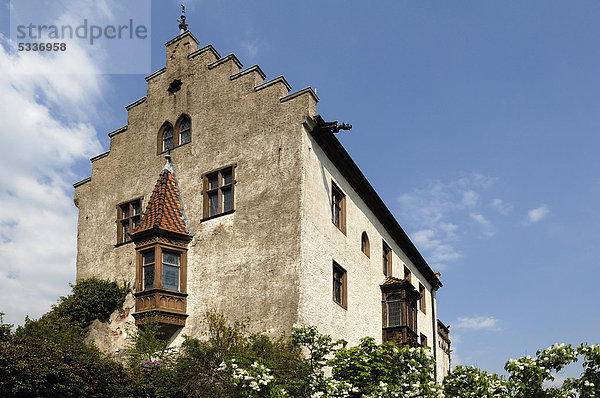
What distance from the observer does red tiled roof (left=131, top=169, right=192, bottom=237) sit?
22641 millimetres

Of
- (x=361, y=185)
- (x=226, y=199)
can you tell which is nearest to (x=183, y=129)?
(x=226, y=199)

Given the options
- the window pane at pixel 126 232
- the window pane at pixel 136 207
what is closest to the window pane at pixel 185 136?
the window pane at pixel 136 207

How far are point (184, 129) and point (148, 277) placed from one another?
6.21 metres

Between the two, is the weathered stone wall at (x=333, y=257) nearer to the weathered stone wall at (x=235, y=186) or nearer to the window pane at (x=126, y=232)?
the weathered stone wall at (x=235, y=186)

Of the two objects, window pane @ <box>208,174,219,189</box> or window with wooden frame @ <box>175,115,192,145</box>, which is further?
window with wooden frame @ <box>175,115,192,145</box>

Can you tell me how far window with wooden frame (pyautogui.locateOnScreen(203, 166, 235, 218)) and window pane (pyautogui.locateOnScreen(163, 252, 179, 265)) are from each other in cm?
179

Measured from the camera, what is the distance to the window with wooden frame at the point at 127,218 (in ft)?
83.0

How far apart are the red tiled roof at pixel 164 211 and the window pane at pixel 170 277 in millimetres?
1301

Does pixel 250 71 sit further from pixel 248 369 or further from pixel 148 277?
pixel 248 369

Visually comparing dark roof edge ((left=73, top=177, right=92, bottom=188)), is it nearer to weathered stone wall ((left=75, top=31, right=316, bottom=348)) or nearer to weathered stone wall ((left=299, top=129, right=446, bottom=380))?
weathered stone wall ((left=75, top=31, right=316, bottom=348))

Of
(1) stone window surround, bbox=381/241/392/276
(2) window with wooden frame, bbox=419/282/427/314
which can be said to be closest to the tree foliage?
(1) stone window surround, bbox=381/241/392/276

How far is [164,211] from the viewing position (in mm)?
22984

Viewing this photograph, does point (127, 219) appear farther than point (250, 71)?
Yes

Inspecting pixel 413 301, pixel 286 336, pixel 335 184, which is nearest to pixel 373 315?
pixel 413 301
